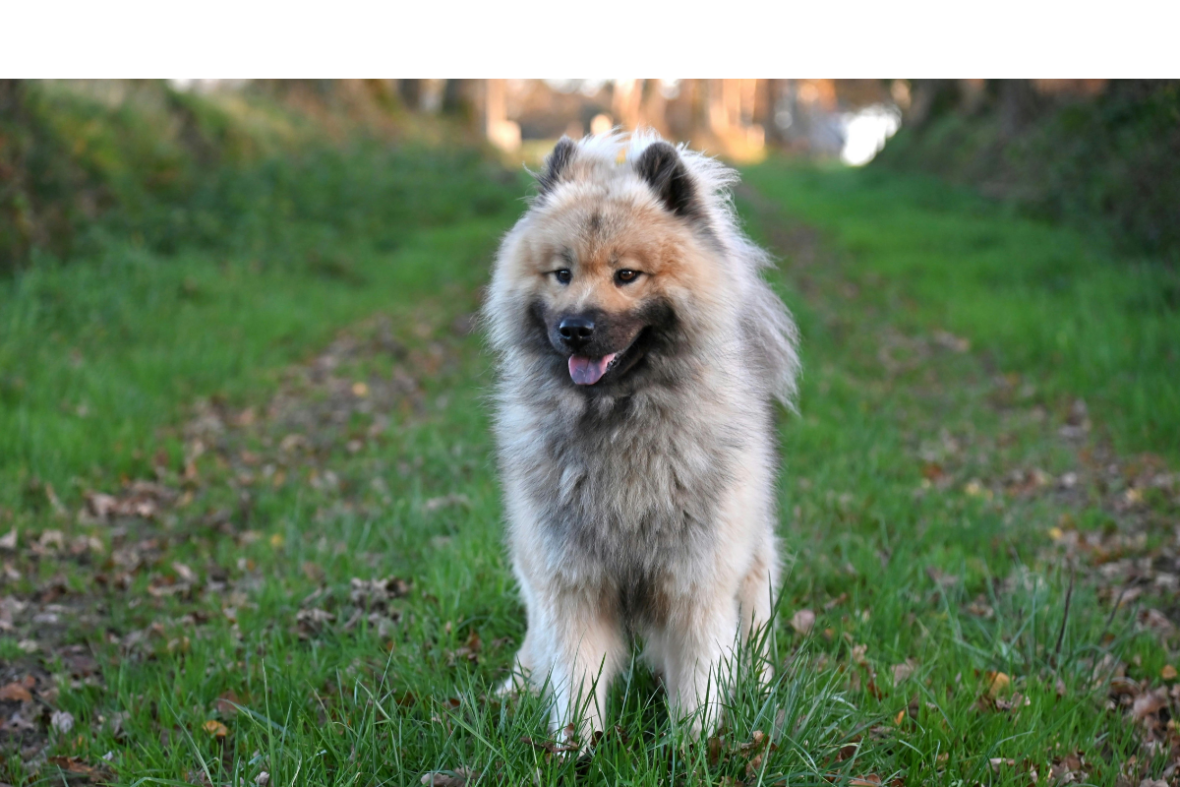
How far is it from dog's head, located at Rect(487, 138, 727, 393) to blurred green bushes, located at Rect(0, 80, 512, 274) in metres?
6.50

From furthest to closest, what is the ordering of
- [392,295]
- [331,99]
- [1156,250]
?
[331,99] → [392,295] → [1156,250]

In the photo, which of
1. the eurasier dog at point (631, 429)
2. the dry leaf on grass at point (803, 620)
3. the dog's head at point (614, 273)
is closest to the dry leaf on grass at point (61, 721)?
the eurasier dog at point (631, 429)

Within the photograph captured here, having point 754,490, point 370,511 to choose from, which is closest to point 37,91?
point 370,511

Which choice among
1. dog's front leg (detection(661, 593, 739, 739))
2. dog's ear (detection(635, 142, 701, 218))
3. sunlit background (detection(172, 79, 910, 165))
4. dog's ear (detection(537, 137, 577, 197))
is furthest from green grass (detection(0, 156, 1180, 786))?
sunlit background (detection(172, 79, 910, 165))

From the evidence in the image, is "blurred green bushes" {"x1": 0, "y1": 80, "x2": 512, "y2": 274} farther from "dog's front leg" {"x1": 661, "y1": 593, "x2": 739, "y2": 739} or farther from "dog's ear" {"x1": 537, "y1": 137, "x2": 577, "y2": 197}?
"dog's front leg" {"x1": 661, "y1": 593, "x2": 739, "y2": 739}

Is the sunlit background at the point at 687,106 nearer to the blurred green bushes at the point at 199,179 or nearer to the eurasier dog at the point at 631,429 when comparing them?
the blurred green bushes at the point at 199,179

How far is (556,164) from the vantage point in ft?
10.3

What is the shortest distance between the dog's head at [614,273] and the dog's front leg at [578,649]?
27.4 inches

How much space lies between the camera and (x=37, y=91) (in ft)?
29.7

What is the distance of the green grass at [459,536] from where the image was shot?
279cm

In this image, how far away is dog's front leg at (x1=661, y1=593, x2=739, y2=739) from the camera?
2.87 m

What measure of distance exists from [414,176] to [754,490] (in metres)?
14.8

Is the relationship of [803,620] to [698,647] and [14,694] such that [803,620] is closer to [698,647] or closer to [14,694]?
[698,647]

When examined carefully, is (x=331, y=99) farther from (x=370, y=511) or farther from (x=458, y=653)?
(x=458, y=653)
